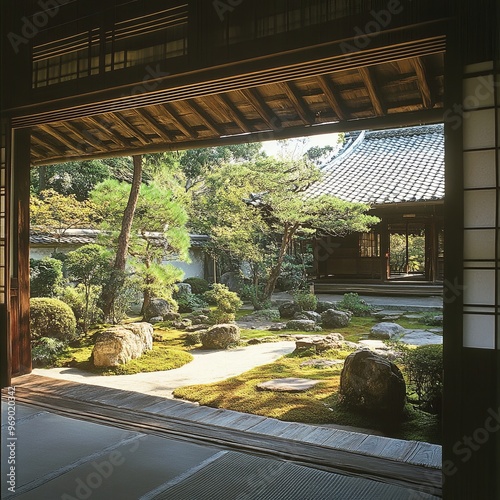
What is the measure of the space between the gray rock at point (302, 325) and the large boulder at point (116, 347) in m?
3.20

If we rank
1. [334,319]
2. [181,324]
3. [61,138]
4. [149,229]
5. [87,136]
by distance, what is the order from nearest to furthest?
1. [87,136]
2. [61,138]
3. [334,319]
4. [149,229]
5. [181,324]

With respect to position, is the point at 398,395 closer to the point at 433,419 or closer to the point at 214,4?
the point at 433,419

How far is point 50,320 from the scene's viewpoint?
6.55 meters

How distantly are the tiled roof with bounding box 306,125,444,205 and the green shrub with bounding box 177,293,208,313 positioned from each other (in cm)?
371

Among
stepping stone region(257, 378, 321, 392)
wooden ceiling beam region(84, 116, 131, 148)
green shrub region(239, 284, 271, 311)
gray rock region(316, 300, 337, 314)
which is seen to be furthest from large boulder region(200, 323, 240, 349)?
wooden ceiling beam region(84, 116, 131, 148)

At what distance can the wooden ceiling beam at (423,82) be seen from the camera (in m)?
3.40

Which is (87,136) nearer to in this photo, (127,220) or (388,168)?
(127,220)

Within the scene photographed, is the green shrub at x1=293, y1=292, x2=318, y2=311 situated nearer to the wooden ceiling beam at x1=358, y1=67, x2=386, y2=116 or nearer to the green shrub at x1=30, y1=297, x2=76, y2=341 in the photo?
the green shrub at x1=30, y1=297, x2=76, y2=341

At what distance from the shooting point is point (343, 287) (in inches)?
461

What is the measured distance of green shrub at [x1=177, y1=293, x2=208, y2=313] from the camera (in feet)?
36.4

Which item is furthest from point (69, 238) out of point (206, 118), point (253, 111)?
point (253, 111)

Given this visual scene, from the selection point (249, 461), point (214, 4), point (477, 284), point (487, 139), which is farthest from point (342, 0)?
point (249, 461)

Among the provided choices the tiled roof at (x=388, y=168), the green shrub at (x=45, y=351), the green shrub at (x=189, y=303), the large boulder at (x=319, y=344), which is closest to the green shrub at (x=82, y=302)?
the green shrub at (x=45, y=351)

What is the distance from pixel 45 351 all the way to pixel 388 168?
9.57 metres
